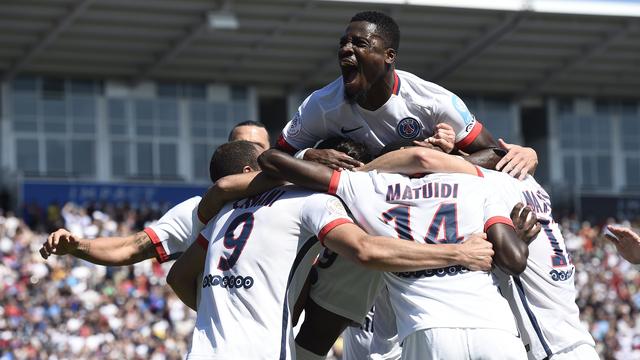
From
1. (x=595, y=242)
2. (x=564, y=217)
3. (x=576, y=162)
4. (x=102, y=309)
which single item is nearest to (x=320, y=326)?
(x=102, y=309)

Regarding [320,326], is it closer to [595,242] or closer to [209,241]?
[209,241]

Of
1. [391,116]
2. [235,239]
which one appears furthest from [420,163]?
[235,239]

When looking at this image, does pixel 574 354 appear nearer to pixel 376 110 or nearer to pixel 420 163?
pixel 420 163

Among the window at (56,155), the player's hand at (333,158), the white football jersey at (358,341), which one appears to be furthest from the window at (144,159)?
Result: the player's hand at (333,158)

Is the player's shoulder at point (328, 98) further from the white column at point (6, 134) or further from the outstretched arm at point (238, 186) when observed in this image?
the white column at point (6, 134)

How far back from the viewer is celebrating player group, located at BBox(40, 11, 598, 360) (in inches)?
213

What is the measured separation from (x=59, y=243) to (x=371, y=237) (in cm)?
208

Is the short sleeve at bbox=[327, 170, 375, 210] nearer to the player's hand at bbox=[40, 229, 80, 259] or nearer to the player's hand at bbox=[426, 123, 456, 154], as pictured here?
the player's hand at bbox=[426, 123, 456, 154]

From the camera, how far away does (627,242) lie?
682 centimetres

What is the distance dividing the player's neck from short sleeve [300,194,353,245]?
679mm

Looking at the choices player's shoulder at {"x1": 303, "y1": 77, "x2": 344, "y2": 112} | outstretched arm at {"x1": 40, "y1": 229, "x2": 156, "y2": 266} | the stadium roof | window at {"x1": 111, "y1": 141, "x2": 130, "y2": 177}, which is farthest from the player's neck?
window at {"x1": 111, "y1": 141, "x2": 130, "y2": 177}

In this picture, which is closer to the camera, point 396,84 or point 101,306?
point 396,84

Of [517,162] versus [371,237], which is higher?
[517,162]

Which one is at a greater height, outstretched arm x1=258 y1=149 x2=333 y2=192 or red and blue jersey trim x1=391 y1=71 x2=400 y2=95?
red and blue jersey trim x1=391 y1=71 x2=400 y2=95
